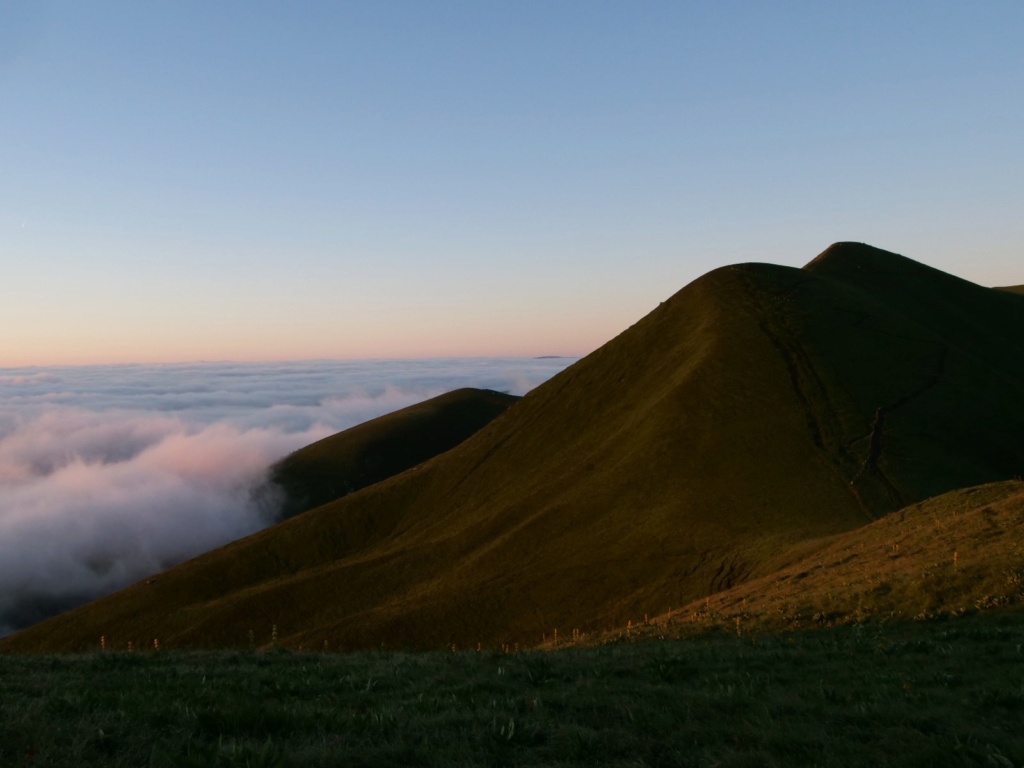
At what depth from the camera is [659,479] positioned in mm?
47781

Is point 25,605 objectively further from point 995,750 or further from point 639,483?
point 995,750

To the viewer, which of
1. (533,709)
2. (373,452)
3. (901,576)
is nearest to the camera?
(533,709)

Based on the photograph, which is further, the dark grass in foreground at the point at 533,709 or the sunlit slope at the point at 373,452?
the sunlit slope at the point at 373,452

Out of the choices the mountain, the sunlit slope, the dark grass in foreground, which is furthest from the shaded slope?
the sunlit slope

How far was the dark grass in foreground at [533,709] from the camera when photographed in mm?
6730

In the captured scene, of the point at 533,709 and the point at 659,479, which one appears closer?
the point at 533,709

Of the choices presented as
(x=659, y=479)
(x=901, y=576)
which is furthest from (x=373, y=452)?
(x=901, y=576)

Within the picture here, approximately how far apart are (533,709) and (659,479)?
4059 centimetres

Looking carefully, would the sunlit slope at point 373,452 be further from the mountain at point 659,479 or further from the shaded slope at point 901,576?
the shaded slope at point 901,576

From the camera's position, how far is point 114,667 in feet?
41.2

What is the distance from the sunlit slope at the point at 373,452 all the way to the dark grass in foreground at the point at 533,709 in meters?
146

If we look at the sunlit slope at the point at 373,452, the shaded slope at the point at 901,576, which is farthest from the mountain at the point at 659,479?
the sunlit slope at the point at 373,452

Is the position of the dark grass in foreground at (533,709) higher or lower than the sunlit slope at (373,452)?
higher

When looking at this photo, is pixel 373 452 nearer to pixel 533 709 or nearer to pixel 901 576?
pixel 901 576
